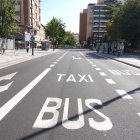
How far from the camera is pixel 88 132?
6.18 m

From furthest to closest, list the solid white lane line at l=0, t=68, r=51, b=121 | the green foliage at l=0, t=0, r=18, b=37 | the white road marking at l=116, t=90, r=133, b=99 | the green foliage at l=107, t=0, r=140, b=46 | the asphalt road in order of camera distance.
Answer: the green foliage at l=107, t=0, r=140, b=46 < the green foliage at l=0, t=0, r=18, b=37 < the white road marking at l=116, t=90, r=133, b=99 < the solid white lane line at l=0, t=68, r=51, b=121 < the asphalt road

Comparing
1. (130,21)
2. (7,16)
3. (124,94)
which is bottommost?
(124,94)

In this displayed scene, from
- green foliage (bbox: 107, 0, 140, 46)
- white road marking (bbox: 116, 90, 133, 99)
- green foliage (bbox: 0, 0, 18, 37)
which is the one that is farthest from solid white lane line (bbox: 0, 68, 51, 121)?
green foliage (bbox: 107, 0, 140, 46)

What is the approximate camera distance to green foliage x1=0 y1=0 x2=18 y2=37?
51719 mm

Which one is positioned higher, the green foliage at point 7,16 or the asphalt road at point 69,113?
the green foliage at point 7,16

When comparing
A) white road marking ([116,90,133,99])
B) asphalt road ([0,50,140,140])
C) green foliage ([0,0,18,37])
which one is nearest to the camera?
asphalt road ([0,50,140,140])

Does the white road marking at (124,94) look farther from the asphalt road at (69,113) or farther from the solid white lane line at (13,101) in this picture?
the solid white lane line at (13,101)

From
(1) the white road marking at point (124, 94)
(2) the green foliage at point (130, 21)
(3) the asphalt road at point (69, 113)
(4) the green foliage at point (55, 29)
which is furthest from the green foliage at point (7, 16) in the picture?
(4) the green foliage at point (55, 29)

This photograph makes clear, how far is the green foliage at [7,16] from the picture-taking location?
170 feet

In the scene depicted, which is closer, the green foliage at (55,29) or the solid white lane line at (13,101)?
the solid white lane line at (13,101)

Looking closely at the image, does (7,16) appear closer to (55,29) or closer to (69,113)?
(69,113)

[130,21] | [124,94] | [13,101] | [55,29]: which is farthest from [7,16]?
[55,29]

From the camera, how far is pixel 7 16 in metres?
52.7

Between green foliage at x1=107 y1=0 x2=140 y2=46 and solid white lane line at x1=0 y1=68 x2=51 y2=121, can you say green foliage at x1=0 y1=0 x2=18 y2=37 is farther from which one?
solid white lane line at x1=0 y1=68 x2=51 y2=121
